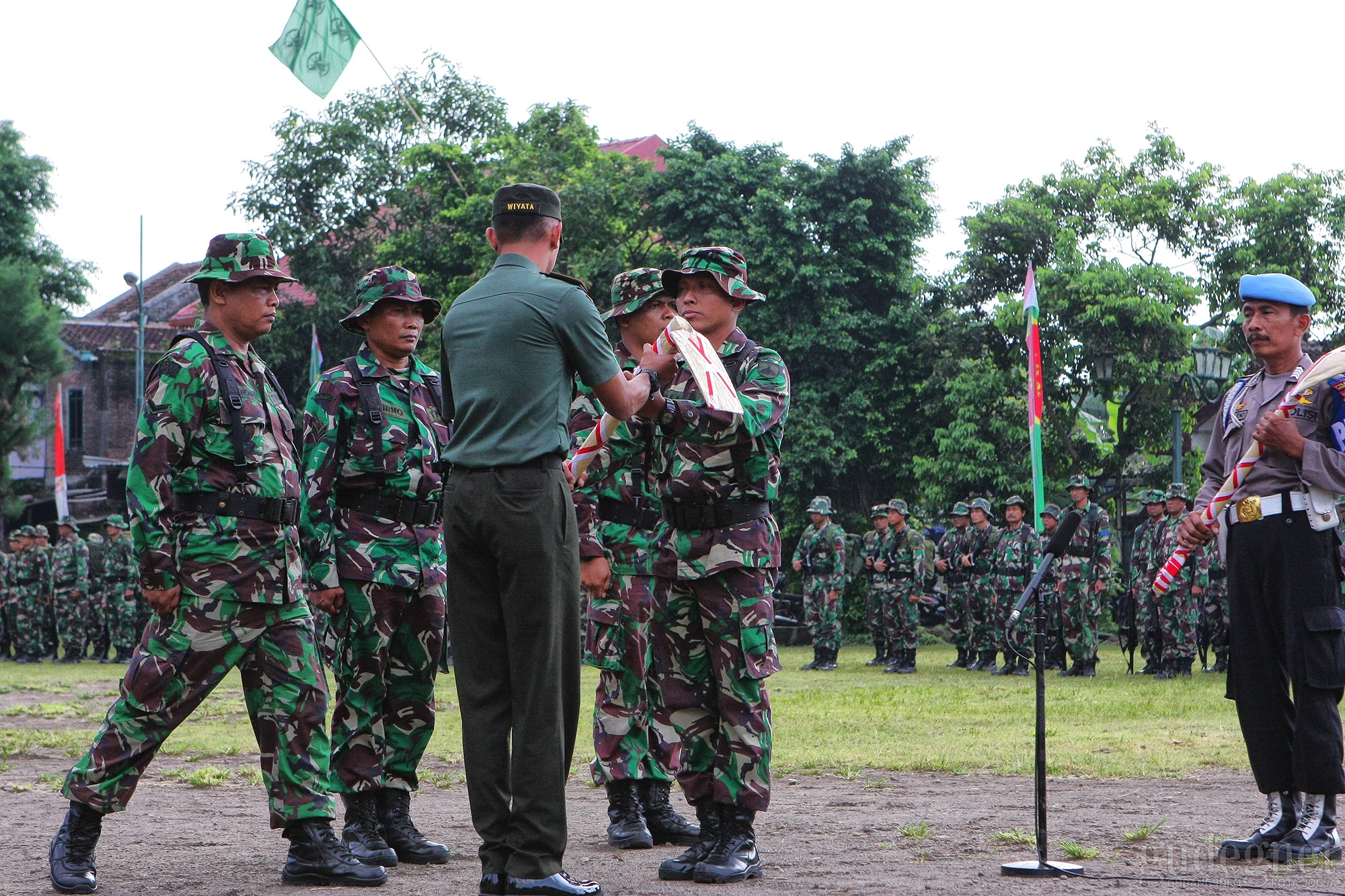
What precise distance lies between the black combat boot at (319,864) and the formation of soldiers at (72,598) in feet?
58.8

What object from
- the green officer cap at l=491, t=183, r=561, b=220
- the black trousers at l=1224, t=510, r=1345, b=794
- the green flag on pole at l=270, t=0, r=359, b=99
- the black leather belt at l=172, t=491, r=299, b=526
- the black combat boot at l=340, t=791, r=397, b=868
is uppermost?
the green flag on pole at l=270, t=0, r=359, b=99

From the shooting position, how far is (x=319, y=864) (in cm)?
527

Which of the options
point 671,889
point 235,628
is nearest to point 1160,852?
point 671,889

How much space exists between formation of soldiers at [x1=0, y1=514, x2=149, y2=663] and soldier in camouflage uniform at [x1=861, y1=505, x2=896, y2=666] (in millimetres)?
11302

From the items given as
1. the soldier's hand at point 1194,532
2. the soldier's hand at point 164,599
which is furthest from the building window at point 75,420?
the soldier's hand at point 1194,532

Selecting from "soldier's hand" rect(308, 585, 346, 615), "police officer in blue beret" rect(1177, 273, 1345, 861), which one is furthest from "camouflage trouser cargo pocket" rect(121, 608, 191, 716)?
"police officer in blue beret" rect(1177, 273, 1345, 861)

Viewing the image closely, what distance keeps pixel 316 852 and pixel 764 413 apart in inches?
93.3

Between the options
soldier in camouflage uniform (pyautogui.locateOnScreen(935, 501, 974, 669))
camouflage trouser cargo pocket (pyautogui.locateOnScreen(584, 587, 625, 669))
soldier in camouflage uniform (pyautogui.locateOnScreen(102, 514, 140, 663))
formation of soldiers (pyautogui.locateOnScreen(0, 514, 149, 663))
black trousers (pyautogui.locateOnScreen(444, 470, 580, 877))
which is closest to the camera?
black trousers (pyautogui.locateOnScreen(444, 470, 580, 877))

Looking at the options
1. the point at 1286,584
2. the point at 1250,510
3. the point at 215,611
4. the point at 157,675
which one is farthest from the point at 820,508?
the point at 157,675

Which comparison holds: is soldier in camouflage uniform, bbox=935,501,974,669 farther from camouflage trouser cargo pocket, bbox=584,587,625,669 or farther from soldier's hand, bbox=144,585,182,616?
soldier's hand, bbox=144,585,182,616

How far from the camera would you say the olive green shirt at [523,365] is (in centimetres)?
480

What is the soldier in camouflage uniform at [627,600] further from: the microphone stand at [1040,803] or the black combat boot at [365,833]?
the microphone stand at [1040,803]

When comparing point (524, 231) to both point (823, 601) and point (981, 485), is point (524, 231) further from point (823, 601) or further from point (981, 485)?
point (981, 485)

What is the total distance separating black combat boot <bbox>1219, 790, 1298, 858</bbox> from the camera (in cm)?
550
